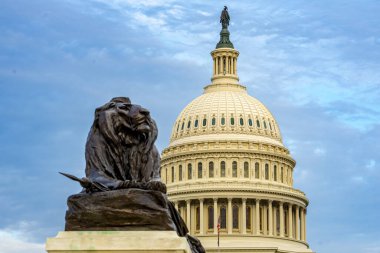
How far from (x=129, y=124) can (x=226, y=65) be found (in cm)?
12856

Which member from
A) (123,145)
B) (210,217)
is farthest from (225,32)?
(123,145)

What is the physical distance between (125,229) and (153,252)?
0.60 meters

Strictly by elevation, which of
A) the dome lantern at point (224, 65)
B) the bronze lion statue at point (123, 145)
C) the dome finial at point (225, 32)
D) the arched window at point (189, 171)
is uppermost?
the dome finial at point (225, 32)

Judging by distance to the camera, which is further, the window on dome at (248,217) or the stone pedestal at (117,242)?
the window on dome at (248,217)

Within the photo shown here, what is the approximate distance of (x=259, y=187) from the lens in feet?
422

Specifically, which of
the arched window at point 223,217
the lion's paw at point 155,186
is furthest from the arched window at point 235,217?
the lion's paw at point 155,186

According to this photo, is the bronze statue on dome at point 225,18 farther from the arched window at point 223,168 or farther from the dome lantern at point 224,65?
the arched window at point 223,168

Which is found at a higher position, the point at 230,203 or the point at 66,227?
the point at 230,203

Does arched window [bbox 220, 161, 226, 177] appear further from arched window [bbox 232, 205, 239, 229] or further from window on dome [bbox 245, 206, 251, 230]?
window on dome [bbox 245, 206, 251, 230]

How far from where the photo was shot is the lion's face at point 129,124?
46.1 feet

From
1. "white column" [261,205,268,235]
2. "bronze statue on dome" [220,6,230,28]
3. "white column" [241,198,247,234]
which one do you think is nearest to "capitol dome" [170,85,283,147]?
"white column" [241,198,247,234]

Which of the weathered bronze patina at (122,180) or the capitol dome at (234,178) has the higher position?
the capitol dome at (234,178)

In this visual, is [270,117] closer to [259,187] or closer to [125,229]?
[259,187]

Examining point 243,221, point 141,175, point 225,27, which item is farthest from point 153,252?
point 225,27
